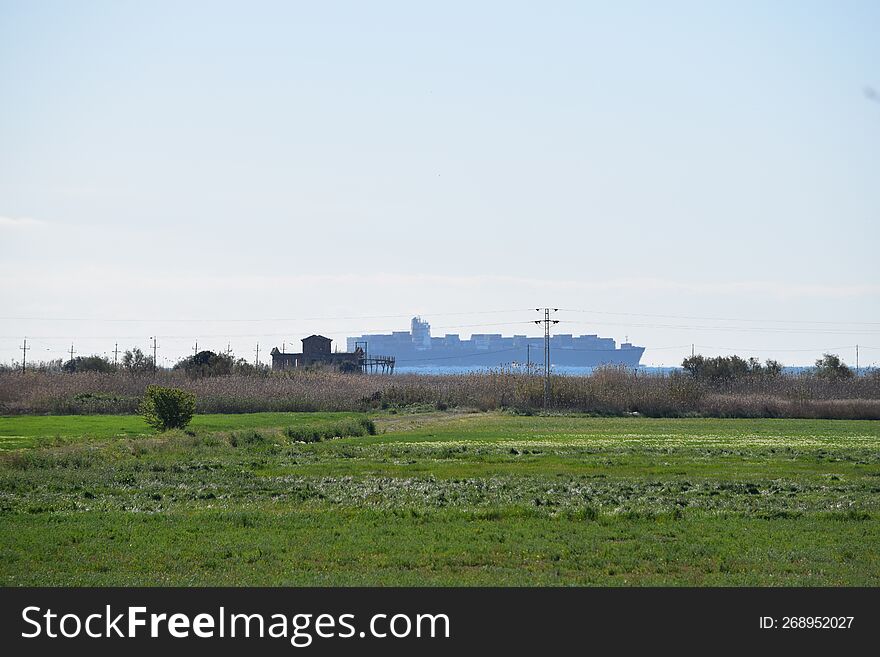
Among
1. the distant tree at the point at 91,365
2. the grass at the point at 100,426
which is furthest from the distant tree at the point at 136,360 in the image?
the grass at the point at 100,426

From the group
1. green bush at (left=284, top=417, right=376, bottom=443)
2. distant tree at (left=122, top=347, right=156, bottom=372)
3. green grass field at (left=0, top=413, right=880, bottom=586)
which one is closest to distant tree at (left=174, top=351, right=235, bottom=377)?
distant tree at (left=122, top=347, right=156, bottom=372)

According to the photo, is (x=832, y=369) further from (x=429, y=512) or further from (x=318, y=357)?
(x=429, y=512)

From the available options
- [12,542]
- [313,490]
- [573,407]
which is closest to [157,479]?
[313,490]

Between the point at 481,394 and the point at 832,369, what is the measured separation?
55675mm

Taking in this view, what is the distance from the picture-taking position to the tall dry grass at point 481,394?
267 feet

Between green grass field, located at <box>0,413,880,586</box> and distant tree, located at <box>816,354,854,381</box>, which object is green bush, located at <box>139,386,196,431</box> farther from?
distant tree, located at <box>816,354,854,381</box>

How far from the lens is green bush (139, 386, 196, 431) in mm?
54375

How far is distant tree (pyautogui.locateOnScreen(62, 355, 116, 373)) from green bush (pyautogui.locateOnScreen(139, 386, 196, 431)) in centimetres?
7122

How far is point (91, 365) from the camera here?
126 meters

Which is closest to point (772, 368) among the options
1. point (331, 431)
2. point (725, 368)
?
point (725, 368)

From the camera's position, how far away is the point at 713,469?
39.5m

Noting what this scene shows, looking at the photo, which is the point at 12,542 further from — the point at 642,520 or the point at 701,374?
the point at 701,374

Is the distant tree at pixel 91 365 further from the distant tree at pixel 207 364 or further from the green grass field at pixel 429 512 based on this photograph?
the green grass field at pixel 429 512

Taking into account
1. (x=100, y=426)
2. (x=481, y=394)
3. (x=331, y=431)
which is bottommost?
(x=331, y=431)
